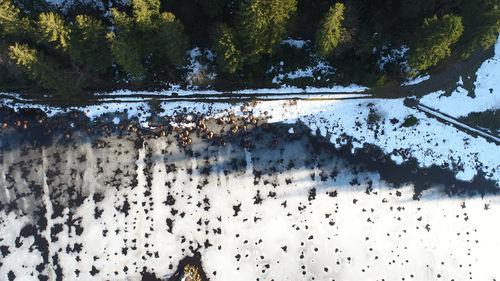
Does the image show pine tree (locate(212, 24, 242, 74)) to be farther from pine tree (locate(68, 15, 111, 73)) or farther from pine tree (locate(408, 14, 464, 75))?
pine tree (locate(408, 14, 464, 75))

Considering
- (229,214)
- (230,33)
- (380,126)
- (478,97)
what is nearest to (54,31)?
(230,33)

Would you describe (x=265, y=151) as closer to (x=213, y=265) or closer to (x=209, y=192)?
(x=209, y=192)

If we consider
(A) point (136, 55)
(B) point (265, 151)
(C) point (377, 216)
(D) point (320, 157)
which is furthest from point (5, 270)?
(C) point (377, 216)

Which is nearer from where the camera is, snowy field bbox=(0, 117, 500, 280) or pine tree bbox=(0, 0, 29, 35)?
pine tree bbox=(0, 0, 29, 35)

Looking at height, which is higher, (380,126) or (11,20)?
(11,20)

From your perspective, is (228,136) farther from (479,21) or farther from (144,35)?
(479,21)

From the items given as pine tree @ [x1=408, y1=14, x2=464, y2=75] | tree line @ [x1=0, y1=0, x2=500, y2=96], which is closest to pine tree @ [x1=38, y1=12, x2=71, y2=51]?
tree line @ [x1=0, y1=0, x2=500, y2=96]
